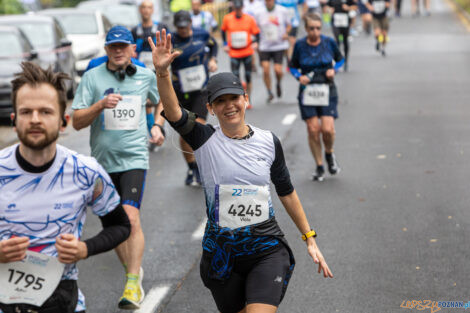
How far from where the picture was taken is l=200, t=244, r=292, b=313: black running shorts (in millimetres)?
4141

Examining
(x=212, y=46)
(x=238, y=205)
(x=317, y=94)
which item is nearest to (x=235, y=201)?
(x=238, y=205)

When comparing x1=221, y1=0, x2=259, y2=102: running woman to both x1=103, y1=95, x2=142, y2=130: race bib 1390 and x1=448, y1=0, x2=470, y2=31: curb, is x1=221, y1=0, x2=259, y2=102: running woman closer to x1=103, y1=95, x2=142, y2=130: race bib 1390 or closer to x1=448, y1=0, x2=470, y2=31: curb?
x1=103, y1=95, x2=142, y2=130: race bib 1390

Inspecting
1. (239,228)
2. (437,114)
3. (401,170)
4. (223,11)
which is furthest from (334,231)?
(223,11)

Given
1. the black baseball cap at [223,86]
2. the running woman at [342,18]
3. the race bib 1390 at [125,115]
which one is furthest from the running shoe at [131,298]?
the running woman at [342,18]

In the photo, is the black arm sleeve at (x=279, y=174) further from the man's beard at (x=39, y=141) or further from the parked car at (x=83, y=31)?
the parked car at (x=83, y=31)

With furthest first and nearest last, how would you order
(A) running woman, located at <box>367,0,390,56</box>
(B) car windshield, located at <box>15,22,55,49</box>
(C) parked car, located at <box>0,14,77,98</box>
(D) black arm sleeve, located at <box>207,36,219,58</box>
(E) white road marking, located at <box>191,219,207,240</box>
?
(A) running woman, located at <box>367,0,390,56</box> < (B) car windshield, located at <box>15,22,55,49</box> < (C) parked car, located at <box>0,14,77,98</box> < (D) black arm sleeve, located at <box>207,36,219,58</box> < (E) white road marking, located at <box>191,219,207,240</box>

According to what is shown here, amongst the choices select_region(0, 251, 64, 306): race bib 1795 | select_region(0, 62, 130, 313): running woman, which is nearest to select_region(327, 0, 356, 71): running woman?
select_region(0, 62, 130, 313): running woman

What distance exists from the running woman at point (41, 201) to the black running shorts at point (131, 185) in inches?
97.6

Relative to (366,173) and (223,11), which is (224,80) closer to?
(366,173)

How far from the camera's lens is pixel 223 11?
34.4 meters

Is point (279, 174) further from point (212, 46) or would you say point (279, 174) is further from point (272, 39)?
point (272, 39)

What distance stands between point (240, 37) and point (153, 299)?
966cm

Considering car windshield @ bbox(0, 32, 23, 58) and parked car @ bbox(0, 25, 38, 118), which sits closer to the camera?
parked car @ bbox(0, 25, 38, 118)

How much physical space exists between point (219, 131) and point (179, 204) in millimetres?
4638
